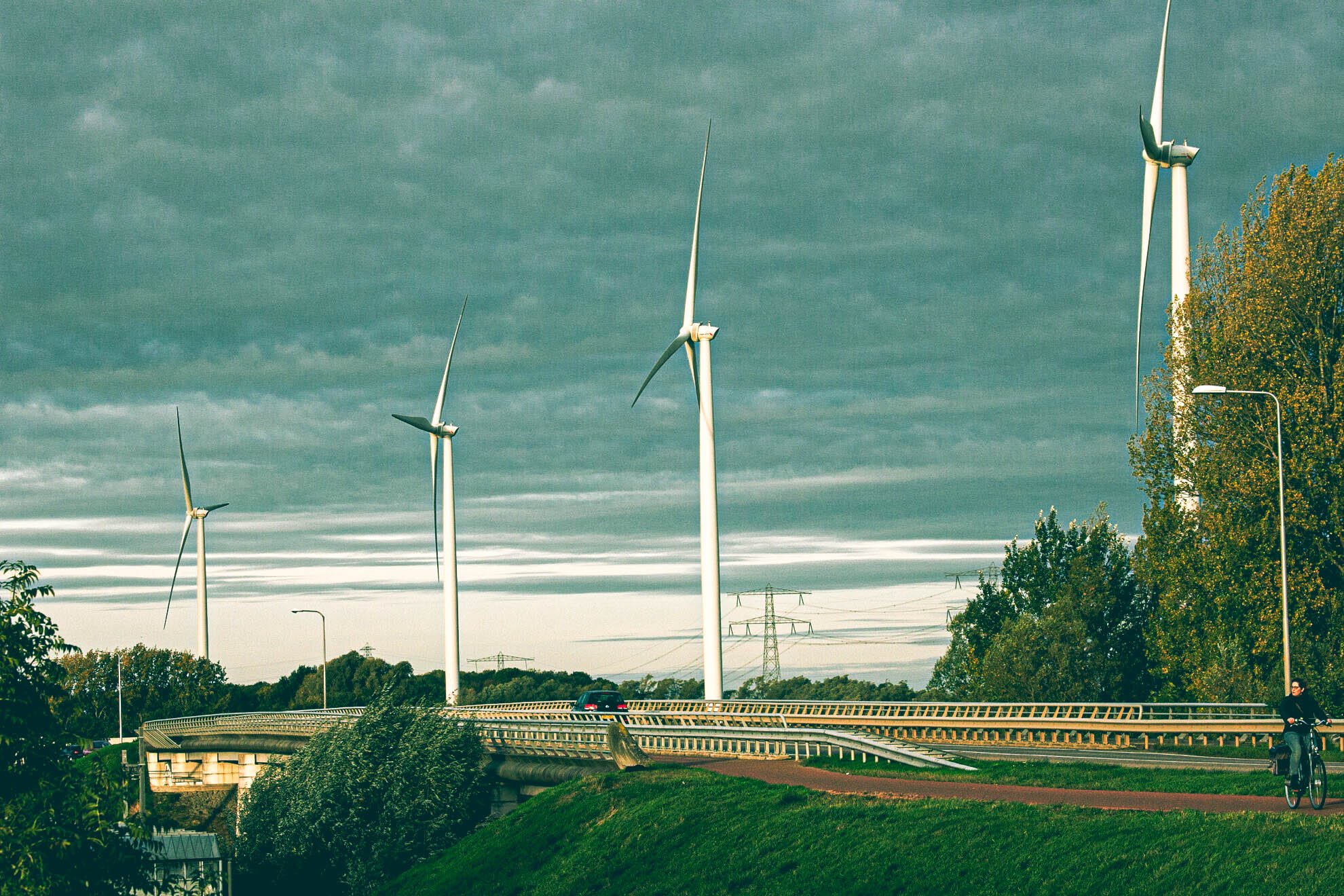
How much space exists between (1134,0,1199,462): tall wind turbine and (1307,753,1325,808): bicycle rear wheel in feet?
A: 107

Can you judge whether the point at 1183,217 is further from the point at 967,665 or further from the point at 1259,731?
the point at 967,665

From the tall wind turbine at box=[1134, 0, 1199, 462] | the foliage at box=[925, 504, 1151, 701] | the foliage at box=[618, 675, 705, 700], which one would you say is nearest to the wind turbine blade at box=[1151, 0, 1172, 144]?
the tall wind turbine at box=[1134, 0, 1199, 462]

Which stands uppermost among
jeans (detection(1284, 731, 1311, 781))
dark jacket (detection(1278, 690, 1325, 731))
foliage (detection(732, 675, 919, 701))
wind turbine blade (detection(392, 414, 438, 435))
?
wind turbine blade (detection(392, 414, 438, 435))

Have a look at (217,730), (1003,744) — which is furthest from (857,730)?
(217,730)

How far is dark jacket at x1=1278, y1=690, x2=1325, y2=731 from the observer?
2292cm

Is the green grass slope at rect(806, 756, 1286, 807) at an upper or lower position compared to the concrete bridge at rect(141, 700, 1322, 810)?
upper

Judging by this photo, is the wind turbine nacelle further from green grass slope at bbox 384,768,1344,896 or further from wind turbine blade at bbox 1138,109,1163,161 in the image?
green grass slope at bbox 384,768,1344,896

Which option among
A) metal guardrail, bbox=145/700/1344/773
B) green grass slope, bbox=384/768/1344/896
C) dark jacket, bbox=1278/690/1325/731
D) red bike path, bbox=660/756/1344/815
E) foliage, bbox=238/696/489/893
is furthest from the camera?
foliage, bbox=238/696/489/893

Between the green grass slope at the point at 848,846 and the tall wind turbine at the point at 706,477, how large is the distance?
1032 inches

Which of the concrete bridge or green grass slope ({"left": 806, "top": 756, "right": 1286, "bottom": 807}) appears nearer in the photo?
green grass slope ({"left": 806, "top": 756, "right": 1286, "bottom": 807})

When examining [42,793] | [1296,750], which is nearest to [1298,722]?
[1296,750]

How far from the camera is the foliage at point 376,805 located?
47125mm

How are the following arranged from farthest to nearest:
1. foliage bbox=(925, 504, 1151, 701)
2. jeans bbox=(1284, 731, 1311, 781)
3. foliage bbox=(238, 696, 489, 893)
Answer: foliage bbox=(925, 504, 1151, 701)
foliage bbox=(238, 696, 489, 893)
jeans bbox=(1284, 731, 1311, 781)

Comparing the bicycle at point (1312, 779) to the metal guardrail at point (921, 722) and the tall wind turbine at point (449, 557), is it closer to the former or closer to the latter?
the metal guardrail at point (921, 722)
